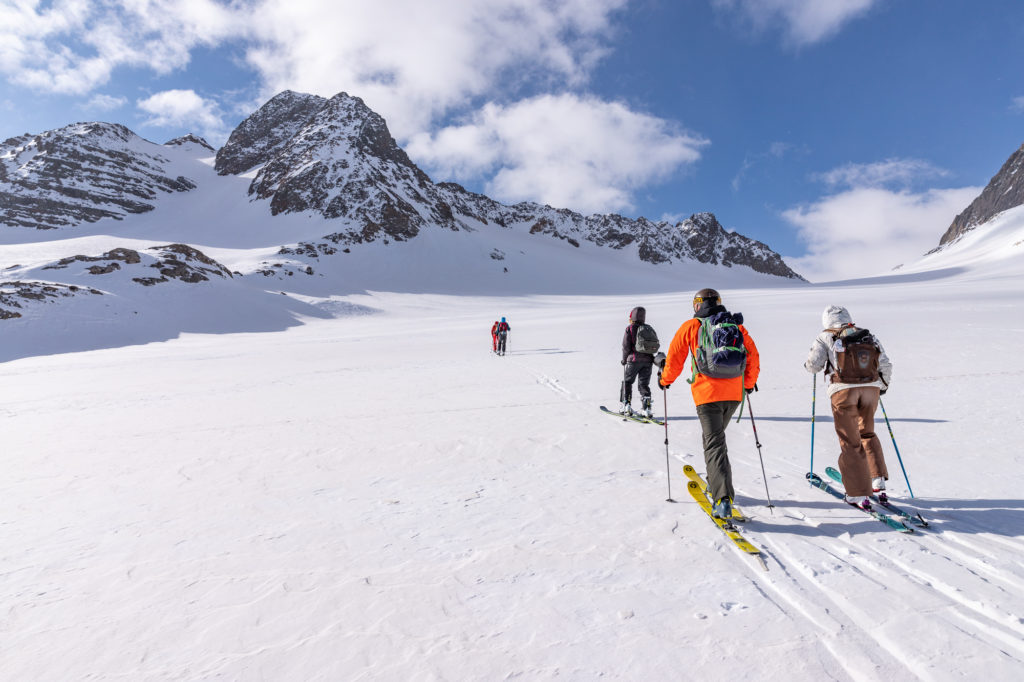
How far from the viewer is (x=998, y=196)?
561 ft

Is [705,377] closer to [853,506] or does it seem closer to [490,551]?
[853,506]

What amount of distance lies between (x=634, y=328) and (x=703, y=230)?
195307 mm

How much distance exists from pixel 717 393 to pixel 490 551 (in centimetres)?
246

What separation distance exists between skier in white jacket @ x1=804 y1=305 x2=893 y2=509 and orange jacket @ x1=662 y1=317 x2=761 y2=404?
468mm

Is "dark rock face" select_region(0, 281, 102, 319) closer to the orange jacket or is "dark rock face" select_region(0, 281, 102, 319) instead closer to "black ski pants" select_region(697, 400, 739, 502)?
the orange jacket

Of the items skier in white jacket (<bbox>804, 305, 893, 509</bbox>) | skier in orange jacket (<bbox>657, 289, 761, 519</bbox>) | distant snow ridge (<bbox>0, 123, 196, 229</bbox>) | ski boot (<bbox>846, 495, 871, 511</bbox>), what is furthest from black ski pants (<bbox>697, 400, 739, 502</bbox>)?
distant snow ridge (<bbox>0, 123, 196, 229</bbox>)

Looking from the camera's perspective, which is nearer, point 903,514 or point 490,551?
point 490,551

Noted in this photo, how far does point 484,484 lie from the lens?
4.96 metres

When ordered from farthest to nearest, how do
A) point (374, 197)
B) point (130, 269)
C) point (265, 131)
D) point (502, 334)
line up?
point (265, 131) → point (374, 197) → point (130, 269) → point (502, 334)

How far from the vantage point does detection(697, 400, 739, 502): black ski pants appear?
4.11m

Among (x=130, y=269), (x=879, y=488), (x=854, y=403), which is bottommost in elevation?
(x=879, y=488)

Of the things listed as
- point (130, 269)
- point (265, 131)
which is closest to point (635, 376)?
point (130, 269)

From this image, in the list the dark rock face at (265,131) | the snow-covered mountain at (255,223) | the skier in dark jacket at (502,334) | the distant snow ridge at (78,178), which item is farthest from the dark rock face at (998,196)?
the distant snow ridge at (78,178)

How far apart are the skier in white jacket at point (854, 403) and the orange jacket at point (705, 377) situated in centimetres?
47
